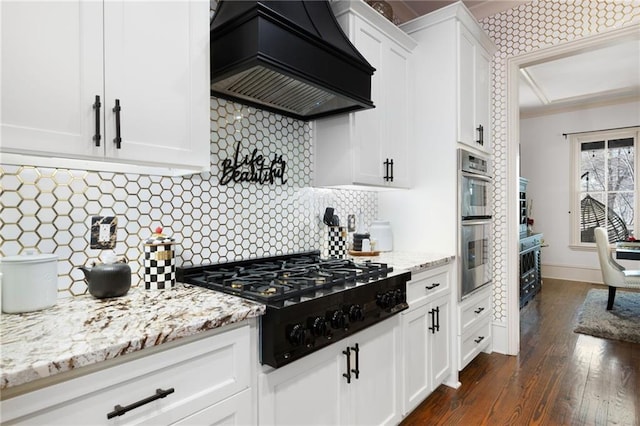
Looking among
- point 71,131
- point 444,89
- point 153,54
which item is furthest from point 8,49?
point 444,89

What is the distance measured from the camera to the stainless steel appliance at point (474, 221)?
255 centimetres

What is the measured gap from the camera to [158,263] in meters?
1.42

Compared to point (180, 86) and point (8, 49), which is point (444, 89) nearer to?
point (180, 86)

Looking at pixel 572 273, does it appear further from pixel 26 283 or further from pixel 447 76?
pixel 26 283

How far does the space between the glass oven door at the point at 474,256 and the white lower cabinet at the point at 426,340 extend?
203mm

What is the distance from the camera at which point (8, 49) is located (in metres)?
0.96

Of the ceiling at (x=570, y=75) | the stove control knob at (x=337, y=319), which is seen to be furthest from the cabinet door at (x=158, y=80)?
the ceiling at (x=570, y=75)

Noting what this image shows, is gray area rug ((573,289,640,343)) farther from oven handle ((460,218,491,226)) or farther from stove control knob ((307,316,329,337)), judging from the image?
stove control knob ((307,316,329,337))

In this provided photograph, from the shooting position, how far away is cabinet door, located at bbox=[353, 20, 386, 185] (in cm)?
214

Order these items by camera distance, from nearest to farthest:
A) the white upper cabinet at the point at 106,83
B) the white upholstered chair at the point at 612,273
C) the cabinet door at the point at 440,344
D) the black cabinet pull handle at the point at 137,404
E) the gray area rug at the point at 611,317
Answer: the black cabinet pull handle at the point at 137,404, the white upper cabinet at the point at 106,83, the cabinet door at the point at 440,344, the gray area rug at the point at 611,317, the white upholstered chair at the point at 612,273

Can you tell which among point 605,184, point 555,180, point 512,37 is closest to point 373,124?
point 512,37

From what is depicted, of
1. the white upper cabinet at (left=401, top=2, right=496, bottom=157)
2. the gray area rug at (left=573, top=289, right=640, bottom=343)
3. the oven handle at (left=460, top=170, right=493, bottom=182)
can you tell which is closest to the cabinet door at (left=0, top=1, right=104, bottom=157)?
the white upper cabinet at (left=401, top=2, right=496, bottom=157)

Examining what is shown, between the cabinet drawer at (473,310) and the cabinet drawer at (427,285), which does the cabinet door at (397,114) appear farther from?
the cabinet drawer at (473,310)

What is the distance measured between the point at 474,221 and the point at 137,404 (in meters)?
2.50
